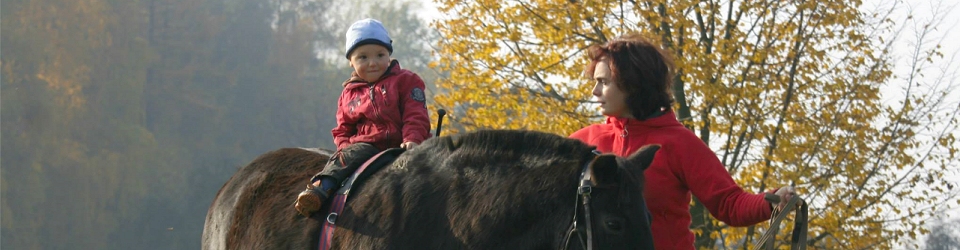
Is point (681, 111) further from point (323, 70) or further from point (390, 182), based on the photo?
point (323, 70)

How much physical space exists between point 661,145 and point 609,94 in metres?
0.25

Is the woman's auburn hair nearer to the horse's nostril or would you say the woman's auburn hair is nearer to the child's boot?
the horse's nostril

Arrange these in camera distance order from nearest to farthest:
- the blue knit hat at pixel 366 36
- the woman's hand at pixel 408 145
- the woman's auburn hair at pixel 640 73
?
the woman's auburn hair at pixel 640 73, the woman's hand at pixel 408 145, the blue knit hat at pixel 366 36

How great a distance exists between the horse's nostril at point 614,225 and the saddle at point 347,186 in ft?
3.51

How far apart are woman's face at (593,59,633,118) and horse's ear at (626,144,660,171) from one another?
1.61ft

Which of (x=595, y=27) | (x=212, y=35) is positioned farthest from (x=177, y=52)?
(x=595, y=27)

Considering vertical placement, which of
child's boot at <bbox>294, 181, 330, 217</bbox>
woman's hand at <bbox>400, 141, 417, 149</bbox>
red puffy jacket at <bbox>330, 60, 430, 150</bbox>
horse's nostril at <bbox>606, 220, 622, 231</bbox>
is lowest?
child's boot at <bbox>294, 181, 330, 217</bbox>

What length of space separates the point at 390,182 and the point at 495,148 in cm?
40

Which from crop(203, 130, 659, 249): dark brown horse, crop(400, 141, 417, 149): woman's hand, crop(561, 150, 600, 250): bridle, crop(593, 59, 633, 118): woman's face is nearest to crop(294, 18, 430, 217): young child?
crop(400, 141, 417, 149): woman's hand

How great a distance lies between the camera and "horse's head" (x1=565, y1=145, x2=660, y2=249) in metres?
3.10

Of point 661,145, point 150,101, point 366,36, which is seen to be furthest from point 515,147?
point 150,101

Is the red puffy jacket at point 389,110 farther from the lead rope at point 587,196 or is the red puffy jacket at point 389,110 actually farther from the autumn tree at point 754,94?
the autumn tree at point 754,94

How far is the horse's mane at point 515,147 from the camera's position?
11.1ft

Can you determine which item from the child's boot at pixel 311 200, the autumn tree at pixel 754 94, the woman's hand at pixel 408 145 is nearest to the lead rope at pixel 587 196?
the woman's hand at pixel 408 145
